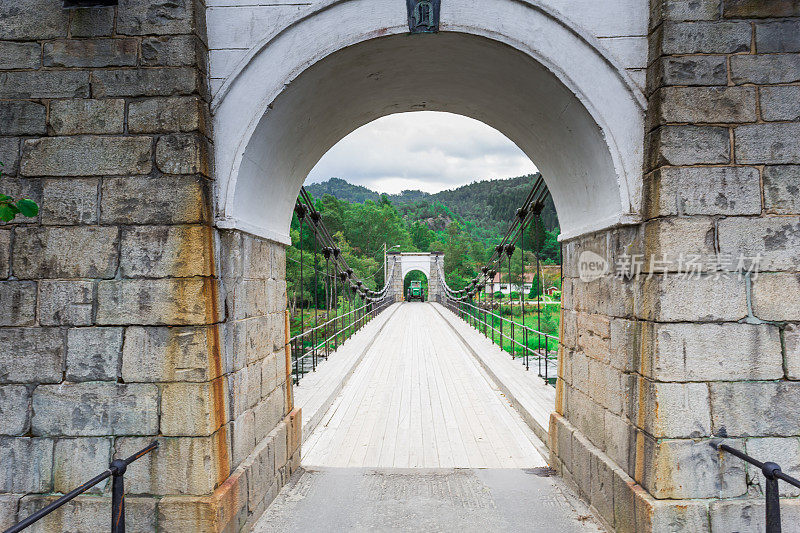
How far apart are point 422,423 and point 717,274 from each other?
123 inches

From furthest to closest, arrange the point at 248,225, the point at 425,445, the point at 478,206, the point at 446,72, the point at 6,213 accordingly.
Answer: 1. the point at 478,206
2. the point at 425,445
3. the point at 446,72
4. the point at 248,225
5. the point at 6,213

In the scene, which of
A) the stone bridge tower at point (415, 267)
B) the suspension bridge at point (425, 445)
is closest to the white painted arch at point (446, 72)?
the suspension bridge at point (425, 445)

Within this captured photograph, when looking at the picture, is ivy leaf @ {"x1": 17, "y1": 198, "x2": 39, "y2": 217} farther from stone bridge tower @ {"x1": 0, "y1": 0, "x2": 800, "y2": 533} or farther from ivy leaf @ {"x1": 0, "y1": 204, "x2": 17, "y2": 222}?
stone bridge tower @ {"x1": 0, "y1": 0, "x2": 800, "y2": 533}

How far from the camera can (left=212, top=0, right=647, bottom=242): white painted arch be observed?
2424 mm

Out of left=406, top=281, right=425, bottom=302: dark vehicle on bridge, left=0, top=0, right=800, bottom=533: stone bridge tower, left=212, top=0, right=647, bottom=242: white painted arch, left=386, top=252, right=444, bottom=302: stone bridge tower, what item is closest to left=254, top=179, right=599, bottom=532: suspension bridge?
left=0, top=0, right=800, bottom=533: stone bridge tower

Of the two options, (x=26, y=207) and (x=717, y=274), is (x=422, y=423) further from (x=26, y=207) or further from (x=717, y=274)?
(x=26, y=207)

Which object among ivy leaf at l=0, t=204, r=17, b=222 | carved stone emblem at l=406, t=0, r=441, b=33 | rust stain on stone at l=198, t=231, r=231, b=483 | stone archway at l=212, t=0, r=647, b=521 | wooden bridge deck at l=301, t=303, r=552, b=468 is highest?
carved stone emblem at l=406, t=0, r=441, b=33

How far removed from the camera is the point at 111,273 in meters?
2.30

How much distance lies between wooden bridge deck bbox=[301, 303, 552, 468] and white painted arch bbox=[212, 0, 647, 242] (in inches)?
78.5

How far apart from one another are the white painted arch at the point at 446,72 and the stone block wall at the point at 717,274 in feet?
0.75

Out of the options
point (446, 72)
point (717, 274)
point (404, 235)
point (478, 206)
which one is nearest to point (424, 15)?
point (446, 72)

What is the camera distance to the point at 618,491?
7.84ft

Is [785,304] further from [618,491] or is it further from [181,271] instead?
[181,271]

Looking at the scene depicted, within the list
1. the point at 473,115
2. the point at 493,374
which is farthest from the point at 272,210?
the point at 493,374
